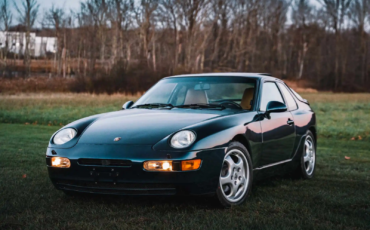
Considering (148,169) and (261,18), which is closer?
(148,169)

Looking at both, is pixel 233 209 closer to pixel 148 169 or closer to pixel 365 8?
pixel 148 169

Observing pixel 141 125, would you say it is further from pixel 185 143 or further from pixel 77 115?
pixel 77 115

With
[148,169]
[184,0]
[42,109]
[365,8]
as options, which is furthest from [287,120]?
[365,8]

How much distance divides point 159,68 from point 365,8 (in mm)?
33256

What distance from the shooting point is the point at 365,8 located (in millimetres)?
61406

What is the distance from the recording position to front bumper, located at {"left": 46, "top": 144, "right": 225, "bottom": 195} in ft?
14.5

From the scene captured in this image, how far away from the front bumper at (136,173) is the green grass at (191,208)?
0.20 m

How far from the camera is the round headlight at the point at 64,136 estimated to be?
4973 millimetres

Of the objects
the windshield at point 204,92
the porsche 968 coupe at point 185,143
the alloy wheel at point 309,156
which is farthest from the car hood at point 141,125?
the alloy wheel at point 309,156

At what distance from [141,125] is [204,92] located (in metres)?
1.39

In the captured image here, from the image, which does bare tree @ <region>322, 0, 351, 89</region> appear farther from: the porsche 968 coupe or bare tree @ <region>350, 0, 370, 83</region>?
the porsche 968 coupe

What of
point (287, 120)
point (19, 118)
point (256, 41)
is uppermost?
point (256, 41)

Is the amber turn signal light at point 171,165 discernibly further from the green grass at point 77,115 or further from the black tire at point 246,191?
the green grass at point 77,115

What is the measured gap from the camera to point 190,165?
174 inches
